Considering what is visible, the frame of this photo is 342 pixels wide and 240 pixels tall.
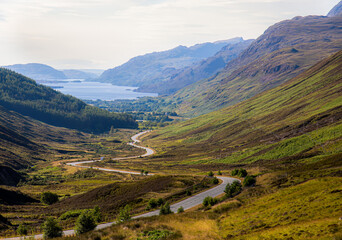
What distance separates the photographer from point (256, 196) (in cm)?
6412

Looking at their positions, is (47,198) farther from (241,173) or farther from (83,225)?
(241,173)

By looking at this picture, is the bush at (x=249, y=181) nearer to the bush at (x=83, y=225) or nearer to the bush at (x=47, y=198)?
the bush at (x=83, y=225)

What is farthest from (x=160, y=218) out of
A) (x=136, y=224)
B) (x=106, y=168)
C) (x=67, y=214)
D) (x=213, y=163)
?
(x=106, y=168)

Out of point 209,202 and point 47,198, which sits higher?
point 209,202

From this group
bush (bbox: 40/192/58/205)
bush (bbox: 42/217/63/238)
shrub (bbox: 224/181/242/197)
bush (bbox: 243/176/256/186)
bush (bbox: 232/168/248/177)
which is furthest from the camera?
bush (bbox: 232/168/248/177)

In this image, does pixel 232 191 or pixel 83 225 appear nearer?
pixel 83 225

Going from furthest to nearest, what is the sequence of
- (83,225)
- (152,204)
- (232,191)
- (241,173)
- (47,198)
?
(241,173) → (47,198) → (232,191) → (152,204) → (83,225)

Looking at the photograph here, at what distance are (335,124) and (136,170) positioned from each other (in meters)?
112

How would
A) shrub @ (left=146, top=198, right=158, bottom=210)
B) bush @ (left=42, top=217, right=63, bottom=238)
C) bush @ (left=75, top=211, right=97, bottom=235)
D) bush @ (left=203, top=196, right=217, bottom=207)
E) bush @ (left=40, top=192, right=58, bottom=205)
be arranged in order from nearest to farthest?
bush @ (left=42, top=217, right=63, bottom=238)
bush @ (left=75, top=211, right=97, bottom=235)
bush @ (left=203, top=196, right=217, bottom=207)
shrub @ (left=146, top=198, right=158, bottom=210)
bush @ (left=40, top=192, right=58, bottom=205)

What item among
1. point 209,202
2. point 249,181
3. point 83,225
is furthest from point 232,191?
point 83,225

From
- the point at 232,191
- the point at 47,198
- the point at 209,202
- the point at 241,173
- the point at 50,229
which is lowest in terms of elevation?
the point at 241,173

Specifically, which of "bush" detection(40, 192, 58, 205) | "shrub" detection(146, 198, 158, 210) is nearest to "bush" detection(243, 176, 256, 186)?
"shrub" detection(146, 198, 158, 210)

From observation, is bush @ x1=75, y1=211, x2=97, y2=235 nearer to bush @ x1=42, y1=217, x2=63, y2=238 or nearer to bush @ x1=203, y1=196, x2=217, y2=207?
bush @ x1=42, y1=217, x2=63, y2=238

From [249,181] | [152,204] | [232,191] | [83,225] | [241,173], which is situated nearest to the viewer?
[83,225]
